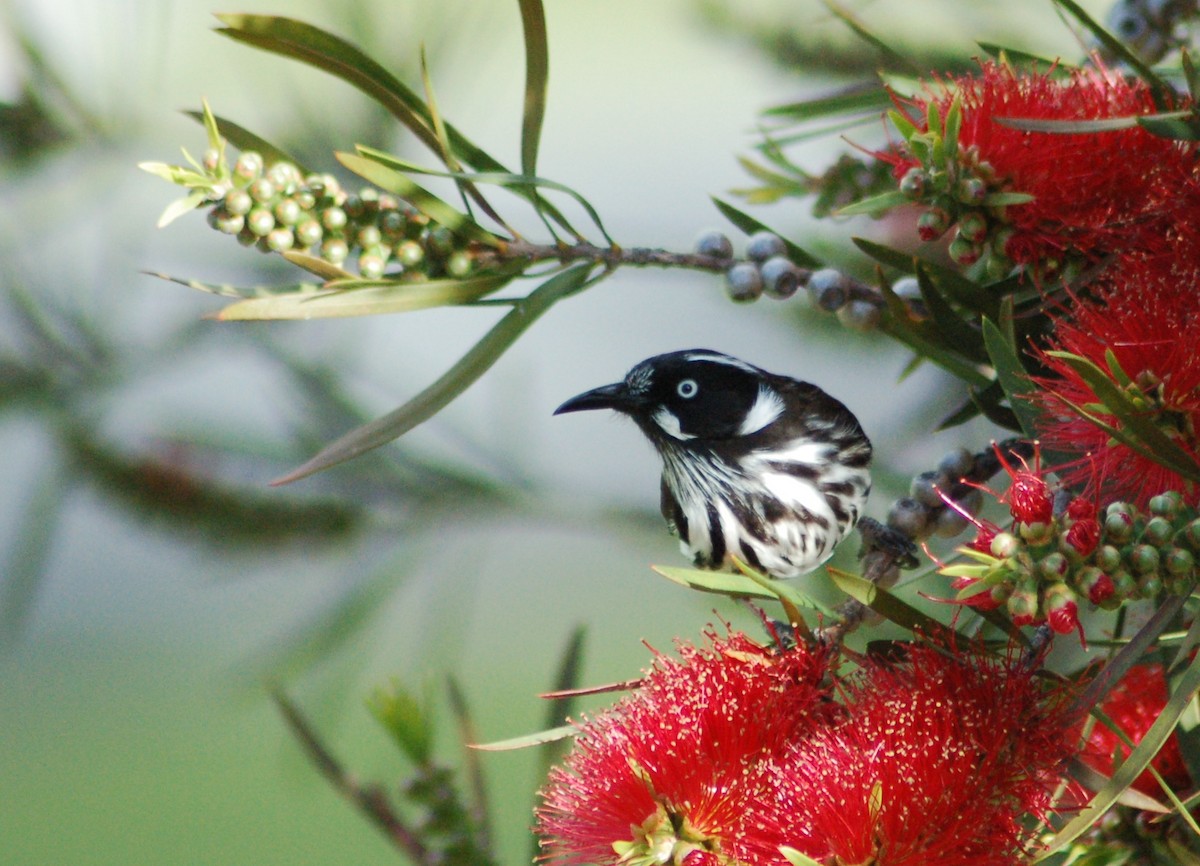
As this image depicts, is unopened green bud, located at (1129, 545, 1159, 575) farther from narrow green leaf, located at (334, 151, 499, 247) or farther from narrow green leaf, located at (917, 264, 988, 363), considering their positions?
narrow green leaf, located at (334, 151, 499, 247)

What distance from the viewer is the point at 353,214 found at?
1.10ft

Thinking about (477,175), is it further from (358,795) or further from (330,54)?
(358,795)

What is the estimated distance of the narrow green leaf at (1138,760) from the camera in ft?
0.87

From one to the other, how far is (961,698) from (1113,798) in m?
0.05

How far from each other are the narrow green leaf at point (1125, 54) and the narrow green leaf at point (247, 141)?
0.77 ft

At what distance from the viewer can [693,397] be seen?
0.47 metres

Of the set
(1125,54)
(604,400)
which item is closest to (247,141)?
(604,400)

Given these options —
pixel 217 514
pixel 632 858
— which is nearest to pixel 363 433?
pixel 632 858

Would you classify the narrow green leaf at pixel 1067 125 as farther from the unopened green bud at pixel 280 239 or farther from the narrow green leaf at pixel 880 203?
the unopened green bud at pixel 280 239

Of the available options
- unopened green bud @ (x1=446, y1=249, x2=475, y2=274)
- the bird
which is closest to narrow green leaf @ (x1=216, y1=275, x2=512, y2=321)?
unopened green bud @ (x1=446, y1=249, x2=475, y2=274)

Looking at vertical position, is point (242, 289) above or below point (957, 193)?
below

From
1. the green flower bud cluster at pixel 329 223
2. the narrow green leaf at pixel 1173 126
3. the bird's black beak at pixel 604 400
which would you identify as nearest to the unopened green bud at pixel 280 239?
the green flower bud cluster at pixel 329 223

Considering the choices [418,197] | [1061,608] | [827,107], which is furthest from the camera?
[827,107]

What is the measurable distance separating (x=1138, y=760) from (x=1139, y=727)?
13cm
